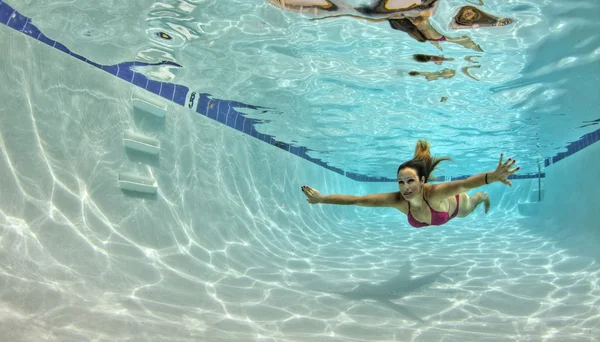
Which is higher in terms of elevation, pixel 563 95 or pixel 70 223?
pixel 563 95

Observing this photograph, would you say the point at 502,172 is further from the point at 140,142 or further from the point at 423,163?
the point at 140,142

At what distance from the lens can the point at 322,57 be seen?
23.9 feet

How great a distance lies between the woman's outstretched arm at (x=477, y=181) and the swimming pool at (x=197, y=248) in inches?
72.4

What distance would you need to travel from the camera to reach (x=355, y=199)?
15.0ft

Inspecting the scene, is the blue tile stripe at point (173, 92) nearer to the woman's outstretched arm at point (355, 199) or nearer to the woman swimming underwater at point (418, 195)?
the woman's outstretched arm at point (355, 199)

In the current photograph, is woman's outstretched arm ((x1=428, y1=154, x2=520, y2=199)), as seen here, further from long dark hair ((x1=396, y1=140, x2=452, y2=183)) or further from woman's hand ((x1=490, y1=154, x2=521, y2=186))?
long dark hair ((x1=396, y1=140, x2=452, y2=183))

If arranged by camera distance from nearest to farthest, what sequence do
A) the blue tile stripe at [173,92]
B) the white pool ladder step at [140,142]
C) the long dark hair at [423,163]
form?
the long dark hair at [423,163] → the blue tile stripe at [173,92] → the white pool ladder step at [140,142]

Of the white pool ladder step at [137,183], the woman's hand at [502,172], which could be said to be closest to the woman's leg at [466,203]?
the woman's hand at [502,172]

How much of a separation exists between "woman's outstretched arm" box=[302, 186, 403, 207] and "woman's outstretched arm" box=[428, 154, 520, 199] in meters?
0.53

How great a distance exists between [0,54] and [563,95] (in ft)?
43.1

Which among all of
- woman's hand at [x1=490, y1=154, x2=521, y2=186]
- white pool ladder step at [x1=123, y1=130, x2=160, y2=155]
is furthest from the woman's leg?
white pool ladder step at [x1=123, y1=130, x2=160, y2=155]

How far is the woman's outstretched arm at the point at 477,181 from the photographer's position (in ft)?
11.1

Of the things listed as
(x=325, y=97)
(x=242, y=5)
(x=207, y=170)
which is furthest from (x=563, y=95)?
(x=207, y=170)

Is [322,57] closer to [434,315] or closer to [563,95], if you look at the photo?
Answer: [434,315]
